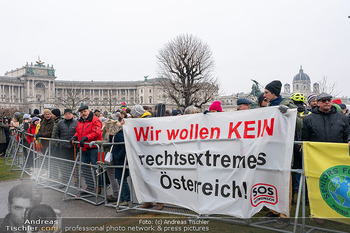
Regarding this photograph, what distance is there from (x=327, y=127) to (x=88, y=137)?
4.92 m

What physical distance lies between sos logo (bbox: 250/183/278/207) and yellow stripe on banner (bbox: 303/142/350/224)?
50 cm

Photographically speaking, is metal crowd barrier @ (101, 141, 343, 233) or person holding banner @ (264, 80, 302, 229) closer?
metal crowd barrier @ (101, 141, 343, 233)

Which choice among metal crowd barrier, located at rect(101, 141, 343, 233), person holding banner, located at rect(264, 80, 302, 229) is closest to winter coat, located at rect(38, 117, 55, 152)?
metal crowd barrier, located at rect(101, 141, 343, 233)

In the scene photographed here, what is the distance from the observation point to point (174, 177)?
18.5 ft

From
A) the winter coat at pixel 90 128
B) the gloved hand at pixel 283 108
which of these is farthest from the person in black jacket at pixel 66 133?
the gloved hand at pixel 283 108

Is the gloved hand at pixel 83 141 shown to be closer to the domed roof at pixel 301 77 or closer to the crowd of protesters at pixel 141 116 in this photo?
the crowd of protesters at pixel 141 116

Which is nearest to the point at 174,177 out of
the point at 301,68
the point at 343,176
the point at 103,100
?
the point at 343,176

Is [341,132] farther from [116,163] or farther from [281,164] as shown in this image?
[116,163]

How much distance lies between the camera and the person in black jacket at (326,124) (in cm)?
534

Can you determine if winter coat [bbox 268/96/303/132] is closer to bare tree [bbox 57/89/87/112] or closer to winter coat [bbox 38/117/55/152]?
winter coat [bbox 38/117/55/152]

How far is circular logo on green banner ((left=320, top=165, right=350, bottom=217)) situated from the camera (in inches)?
167

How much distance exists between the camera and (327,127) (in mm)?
5398

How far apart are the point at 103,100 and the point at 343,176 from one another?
133199 mm

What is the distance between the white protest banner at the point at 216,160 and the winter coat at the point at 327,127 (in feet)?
3.45
